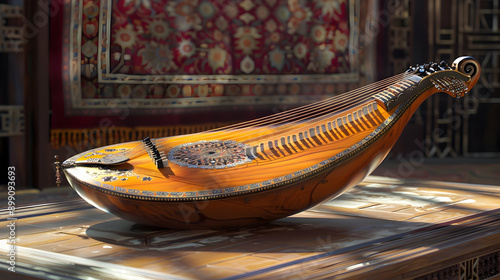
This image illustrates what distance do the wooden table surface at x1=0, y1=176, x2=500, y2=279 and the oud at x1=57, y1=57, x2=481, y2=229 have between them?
3.9 inches

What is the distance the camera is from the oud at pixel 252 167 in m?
2.13

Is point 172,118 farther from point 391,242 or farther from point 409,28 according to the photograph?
point 391,242

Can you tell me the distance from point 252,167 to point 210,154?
0.17m

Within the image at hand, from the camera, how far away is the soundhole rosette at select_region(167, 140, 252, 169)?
223cm

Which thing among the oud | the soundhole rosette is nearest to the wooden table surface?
the oud

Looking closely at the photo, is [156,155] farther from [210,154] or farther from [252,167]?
[252,167]

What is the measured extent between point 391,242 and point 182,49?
2646 mm

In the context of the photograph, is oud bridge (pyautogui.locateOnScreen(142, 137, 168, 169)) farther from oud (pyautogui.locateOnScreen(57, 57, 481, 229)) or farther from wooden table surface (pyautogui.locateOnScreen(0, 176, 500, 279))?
wooden table surface (pyautogui.locateOnScreen(0, 176, 500, 279))

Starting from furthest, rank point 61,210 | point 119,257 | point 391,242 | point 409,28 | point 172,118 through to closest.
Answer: point 409,28, point 172,118, point 61,210, point 391,242, point 119,257

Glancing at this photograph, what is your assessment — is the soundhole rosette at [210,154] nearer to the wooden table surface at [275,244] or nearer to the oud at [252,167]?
the oud at [252,167]

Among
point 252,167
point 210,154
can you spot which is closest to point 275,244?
point 252,167

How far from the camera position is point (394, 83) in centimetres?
245

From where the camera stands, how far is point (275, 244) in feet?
6.85

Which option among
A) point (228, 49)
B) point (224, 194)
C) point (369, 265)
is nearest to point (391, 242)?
point (369, 265)
